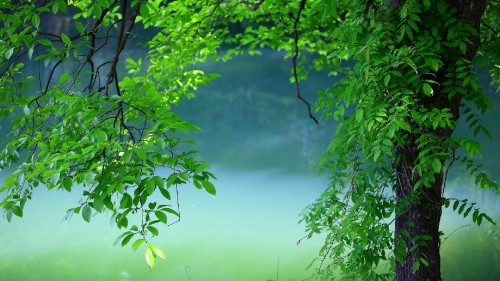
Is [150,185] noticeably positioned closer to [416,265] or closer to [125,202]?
[125,202]

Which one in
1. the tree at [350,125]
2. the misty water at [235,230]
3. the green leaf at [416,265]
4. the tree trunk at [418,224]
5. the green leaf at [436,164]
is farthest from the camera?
the misty water at [235,230]

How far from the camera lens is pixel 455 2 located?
219 centimetres

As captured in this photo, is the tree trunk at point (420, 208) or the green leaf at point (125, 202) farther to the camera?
the tree trunk at point (420, 208)

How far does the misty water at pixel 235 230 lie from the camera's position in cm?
480

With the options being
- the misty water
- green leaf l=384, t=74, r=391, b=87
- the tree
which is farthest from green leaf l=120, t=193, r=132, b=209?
the misty water

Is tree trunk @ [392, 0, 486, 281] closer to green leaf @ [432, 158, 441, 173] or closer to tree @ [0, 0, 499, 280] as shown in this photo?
tree @ [0, 0, 499, 280]

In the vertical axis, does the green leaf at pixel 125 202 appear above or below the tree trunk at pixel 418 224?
below

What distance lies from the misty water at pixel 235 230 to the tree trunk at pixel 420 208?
21.4 inches

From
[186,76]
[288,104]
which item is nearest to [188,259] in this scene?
[186,76]

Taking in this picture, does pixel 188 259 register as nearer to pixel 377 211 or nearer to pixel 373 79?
pixel 377 211

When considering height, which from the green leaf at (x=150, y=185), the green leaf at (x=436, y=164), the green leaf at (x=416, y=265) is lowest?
the green leaf at (x=150, y=185)

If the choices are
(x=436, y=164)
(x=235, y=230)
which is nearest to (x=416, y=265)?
(x=436, y=164)

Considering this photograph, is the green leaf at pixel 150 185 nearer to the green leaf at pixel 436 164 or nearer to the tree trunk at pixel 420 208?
the green leaf at pixel 436 164

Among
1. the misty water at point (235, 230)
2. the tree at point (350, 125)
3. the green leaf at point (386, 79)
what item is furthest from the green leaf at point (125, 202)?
the misty water at point (235, 230)
